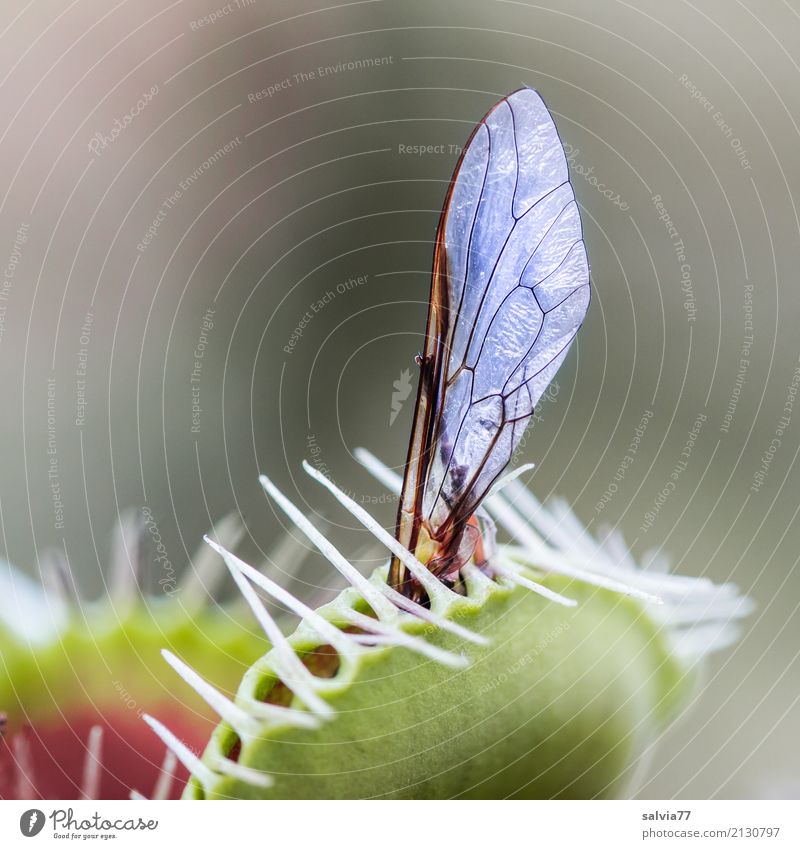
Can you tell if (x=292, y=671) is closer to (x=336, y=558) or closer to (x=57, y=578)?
(x=336, y=558)

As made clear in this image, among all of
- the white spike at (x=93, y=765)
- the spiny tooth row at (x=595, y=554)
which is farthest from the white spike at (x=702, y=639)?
the white spike at (x=93, y=765)

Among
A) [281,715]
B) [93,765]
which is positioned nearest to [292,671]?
[281,715]

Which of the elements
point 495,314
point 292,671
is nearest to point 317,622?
point 292,671

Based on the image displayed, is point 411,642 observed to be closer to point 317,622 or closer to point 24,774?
point 317,622

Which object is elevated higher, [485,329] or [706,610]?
[485,329]

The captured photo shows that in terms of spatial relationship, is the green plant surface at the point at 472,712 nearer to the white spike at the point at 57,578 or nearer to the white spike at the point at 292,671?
the white spike at the point at 292,671

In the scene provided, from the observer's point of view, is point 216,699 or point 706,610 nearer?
point 216,699
